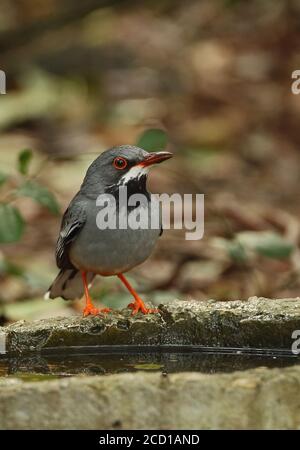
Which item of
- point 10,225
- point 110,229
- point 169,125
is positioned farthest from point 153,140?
point 169,125

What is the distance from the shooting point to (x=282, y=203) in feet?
38.2

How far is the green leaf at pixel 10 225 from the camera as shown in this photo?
7021 mm

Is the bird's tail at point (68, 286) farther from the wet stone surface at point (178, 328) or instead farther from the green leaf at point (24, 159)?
the wet stone surface at point (178, 328)

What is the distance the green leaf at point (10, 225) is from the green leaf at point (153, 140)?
1000 mm

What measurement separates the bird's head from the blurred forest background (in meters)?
0.89

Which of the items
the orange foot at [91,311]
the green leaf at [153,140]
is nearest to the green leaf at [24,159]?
the green leaf at [153,140]

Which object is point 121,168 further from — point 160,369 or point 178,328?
point 160,369

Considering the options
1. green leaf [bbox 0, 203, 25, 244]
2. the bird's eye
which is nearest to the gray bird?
the bird's eye

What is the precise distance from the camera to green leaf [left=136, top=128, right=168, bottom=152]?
7.05 metres

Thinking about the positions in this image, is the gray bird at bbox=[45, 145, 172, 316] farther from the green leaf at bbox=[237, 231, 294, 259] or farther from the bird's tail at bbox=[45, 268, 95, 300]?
the green leaf at bbox=[237, 231, 294, 259]

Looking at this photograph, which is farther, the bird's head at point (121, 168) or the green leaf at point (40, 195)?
the green leaf at point (40, 195)

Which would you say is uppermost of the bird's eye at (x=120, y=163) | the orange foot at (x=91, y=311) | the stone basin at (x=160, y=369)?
the bird's eye at (x=120, y=163)

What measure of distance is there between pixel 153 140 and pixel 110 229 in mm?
1298
